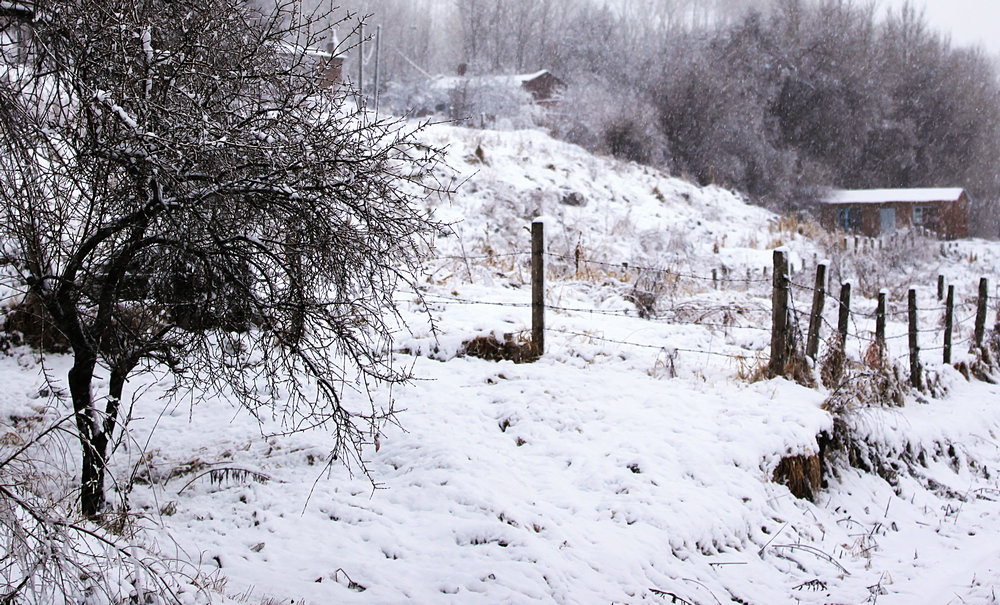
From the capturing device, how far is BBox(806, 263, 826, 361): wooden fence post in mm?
7320

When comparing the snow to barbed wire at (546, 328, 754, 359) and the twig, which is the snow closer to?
barbed wire at (546, 328, 754, 359)

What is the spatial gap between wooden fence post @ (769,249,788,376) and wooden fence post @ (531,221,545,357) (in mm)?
2370

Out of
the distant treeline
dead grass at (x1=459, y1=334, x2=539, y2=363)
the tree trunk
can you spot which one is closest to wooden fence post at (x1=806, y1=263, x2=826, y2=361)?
dead grass at (x1=459, y1=334, x2=539, y2=363)

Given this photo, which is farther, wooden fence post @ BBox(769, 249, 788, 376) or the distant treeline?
the distant treeline

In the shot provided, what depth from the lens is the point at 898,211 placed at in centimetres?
3750

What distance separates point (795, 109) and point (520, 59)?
66.3 feet

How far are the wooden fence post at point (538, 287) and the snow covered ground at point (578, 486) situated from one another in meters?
0.21

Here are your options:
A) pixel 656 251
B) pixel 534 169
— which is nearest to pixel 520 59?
pixel 534 169

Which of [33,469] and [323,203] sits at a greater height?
[323,203]

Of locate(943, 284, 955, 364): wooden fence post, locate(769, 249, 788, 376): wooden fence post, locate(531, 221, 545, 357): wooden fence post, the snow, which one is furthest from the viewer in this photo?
the snow

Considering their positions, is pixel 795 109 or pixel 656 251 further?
pixel 795 109

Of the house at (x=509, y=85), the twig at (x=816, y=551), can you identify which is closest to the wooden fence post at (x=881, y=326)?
the twig at (x=816, y=551)

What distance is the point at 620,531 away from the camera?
4.71 metres

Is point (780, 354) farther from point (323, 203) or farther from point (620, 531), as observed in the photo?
point (323, 203)
